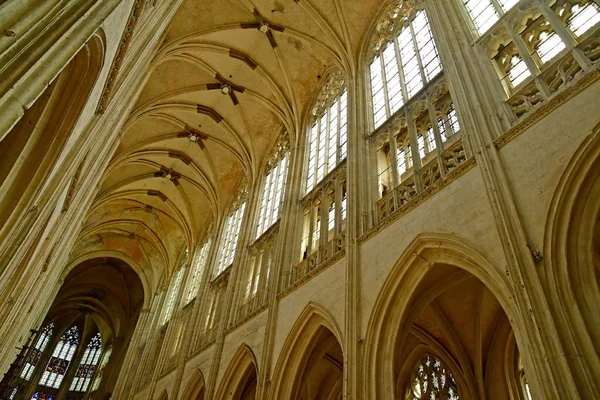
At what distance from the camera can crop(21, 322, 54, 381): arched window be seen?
28525 millimetres

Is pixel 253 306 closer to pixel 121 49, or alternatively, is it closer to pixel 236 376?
pixel 236 376

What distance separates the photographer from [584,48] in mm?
5613

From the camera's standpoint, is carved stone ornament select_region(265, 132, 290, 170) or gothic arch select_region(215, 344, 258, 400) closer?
gothic arch select_region(215, 344, 258, 400)

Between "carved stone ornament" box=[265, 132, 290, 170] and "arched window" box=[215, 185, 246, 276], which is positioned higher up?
"carved stone ornament" box=[265, 132, 290, 170]

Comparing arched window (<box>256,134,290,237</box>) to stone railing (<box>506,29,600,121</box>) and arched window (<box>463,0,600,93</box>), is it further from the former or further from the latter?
stone railing (<box>506,29,600,121</box>)

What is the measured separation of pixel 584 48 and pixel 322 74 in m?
9.33

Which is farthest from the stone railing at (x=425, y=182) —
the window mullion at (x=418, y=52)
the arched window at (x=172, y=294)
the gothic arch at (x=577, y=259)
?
the arched window at (x=172, y=294)

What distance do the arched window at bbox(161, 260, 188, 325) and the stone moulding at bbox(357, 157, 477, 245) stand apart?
519 inches

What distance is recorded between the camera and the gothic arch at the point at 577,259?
3879mm

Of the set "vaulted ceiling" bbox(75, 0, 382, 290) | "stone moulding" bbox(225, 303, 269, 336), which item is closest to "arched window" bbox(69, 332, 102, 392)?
"vaulted ceiling" bbox(75, 0, 382, 290)

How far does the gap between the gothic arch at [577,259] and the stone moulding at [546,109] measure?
0.74 m

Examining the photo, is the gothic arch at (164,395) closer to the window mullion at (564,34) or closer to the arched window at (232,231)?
the arched window at (232,231)

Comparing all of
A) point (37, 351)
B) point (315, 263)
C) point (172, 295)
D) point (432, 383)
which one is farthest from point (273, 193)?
point (37, 351)

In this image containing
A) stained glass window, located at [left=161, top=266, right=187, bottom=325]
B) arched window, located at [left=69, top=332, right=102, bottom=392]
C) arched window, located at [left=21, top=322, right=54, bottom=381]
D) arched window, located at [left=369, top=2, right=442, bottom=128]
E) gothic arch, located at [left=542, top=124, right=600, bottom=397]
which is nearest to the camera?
gothic arch, located at [left=542, top=124, right=600, bottom=397]
